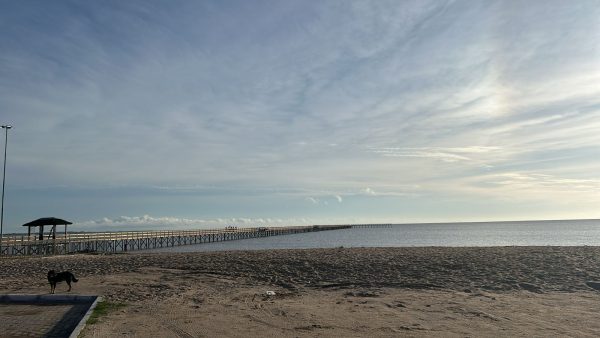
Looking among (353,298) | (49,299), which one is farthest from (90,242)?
(353,298)

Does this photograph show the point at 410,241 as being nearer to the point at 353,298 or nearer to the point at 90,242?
the point at 90,242

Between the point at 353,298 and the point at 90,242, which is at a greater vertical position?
the point at 90,242

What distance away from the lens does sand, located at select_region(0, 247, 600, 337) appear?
8125mm

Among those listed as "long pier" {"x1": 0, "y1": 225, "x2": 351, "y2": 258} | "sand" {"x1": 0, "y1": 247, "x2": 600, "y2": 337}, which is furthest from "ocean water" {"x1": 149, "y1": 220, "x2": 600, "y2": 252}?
"sand" {"x1": 0, "y1": 247, "x2": 600, "y2": 337}

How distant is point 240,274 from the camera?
16.8 meters

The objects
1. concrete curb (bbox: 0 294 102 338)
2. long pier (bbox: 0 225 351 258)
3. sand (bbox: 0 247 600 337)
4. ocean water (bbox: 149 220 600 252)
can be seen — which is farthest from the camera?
ocean water (bbox: 149 220 600 252)

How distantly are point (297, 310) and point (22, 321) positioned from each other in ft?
17.3

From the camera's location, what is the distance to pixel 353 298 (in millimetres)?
11508

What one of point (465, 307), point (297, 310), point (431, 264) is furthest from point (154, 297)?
point (431, 264)

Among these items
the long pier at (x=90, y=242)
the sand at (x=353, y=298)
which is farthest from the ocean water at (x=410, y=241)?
the sand at (x=353, y=298)

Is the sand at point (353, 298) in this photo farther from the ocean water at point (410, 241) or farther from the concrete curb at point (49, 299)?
the ocean water at point (410, 241)

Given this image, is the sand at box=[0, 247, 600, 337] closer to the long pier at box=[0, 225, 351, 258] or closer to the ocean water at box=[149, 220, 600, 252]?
the long pier at box=[0, 225, 351, 258]

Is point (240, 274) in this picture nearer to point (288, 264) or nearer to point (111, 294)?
point (288, 264)

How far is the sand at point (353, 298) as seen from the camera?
812 cm
